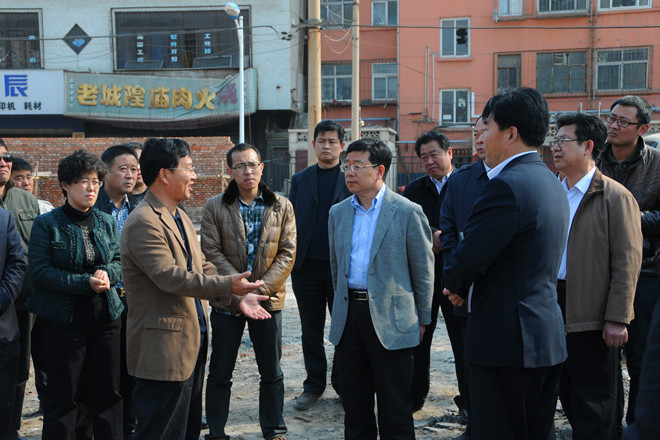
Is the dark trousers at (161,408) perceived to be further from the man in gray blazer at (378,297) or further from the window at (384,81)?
the window at (384,81)

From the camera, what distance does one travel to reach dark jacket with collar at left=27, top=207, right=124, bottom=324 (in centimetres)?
352

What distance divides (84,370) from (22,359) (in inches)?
35.9

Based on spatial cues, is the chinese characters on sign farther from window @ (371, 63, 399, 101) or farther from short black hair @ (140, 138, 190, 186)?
short black hair @ (140, 138, 190, 186)

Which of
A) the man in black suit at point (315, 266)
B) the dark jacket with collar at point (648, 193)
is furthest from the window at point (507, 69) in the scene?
the dark jacket with collar at point (648, 193)

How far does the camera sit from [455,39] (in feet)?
74.7

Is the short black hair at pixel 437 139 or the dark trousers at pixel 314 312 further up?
the short black hair at pixel 437 139

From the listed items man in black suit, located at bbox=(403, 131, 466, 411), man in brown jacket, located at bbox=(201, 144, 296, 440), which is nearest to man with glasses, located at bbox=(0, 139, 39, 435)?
man in brown jacket, located at bbox=(201, 144, 296, 440)

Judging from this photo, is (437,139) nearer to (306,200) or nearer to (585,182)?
(306,200)

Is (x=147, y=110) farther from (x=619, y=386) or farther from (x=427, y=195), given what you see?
(x=619, y=386)

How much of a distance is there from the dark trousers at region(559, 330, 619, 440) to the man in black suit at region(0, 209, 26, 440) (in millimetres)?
3320

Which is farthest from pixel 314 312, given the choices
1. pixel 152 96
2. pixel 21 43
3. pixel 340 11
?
pixel 21 43

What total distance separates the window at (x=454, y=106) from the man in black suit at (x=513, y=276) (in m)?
20.9

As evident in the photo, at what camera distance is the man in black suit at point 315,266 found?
16.1 ft

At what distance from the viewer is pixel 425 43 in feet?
75.1
